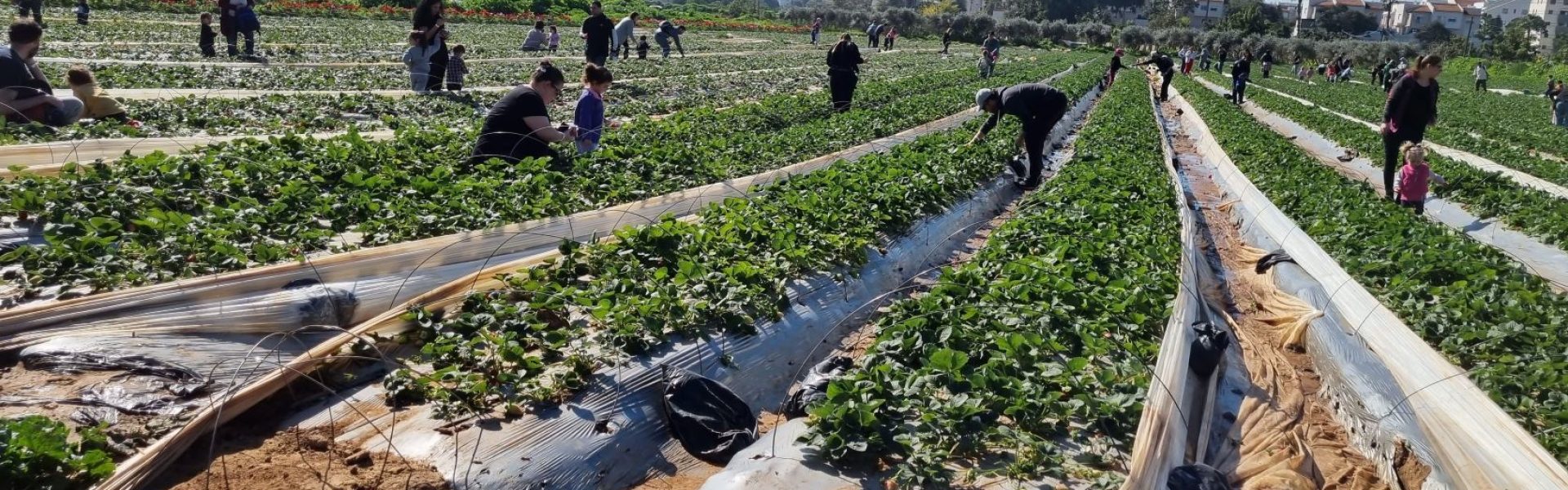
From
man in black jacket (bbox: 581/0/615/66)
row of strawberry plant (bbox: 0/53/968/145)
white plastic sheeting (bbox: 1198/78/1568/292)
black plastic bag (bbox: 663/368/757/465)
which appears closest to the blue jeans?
row of strawberry plant (bbox: 0/53/968/145)

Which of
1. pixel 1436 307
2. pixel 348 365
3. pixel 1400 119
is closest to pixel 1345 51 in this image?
pixel 1400 119

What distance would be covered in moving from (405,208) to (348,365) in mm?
2402

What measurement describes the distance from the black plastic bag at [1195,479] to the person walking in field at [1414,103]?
26.5 feet

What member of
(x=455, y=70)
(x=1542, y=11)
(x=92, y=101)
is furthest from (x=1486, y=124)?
(x=1542, y=11)

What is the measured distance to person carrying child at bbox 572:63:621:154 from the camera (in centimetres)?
922

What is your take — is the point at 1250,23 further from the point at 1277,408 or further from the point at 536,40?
the point at 1277,408

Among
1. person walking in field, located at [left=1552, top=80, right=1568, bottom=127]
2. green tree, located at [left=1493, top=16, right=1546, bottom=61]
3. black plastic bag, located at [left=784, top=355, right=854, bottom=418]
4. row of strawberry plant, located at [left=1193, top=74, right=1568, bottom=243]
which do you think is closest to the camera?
black plastic bag, located at [left=784, top=355, right=854, bottom=418]

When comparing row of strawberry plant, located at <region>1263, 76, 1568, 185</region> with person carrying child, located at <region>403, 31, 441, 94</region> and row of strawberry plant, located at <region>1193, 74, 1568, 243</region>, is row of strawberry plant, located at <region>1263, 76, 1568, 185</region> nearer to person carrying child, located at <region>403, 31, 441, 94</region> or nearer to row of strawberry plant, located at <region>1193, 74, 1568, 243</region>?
row of strawberry plant, located at <region>1193, 74, 1568, 243</region>

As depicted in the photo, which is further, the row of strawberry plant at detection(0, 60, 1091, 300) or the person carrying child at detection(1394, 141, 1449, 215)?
the person carrying child at detection(1394, 141, 1449, 215)

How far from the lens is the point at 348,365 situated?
4473 mm

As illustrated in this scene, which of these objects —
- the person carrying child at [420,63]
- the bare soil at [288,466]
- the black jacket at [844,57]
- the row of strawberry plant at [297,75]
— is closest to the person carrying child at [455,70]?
the person carrying child at [420,63]

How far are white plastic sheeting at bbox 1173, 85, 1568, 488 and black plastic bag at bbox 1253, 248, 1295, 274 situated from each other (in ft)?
0.84

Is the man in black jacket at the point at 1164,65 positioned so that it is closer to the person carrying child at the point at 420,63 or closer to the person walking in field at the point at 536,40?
the person carrying child at the point at 420,63

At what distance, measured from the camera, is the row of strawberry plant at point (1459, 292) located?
482 centimetres
